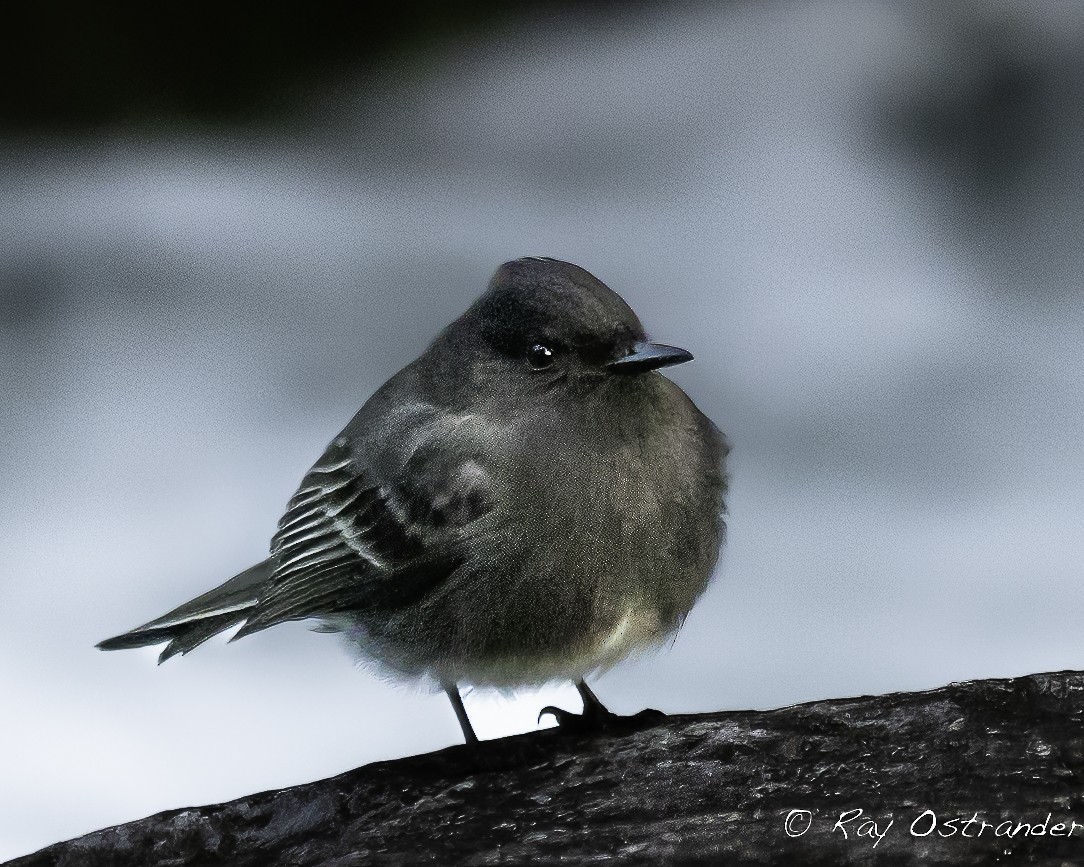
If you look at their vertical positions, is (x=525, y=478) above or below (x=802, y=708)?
above

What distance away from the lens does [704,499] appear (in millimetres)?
1578

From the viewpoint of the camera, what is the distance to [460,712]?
1662 millimetres

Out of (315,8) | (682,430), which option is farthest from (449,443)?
(315,8)

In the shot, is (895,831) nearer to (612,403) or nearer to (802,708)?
(802,708)

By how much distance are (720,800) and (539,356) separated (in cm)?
50

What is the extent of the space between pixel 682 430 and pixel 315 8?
1.81 meters

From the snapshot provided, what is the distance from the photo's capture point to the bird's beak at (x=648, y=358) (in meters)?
1.34

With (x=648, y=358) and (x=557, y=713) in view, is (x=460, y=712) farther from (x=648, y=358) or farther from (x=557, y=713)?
(x=648, y=358)

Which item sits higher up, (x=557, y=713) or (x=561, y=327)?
(x=561, y=327)

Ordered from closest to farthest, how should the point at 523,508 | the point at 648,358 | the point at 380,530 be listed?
the point at 648,358 < the point at 523,508 < the point at 380,530

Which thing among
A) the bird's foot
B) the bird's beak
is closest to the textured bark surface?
the bird's foot

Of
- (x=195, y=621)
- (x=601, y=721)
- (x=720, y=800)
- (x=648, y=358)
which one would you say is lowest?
(x=720, y=800)

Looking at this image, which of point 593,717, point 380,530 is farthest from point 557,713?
point 380,530

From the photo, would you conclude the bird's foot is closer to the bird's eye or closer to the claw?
the claw
